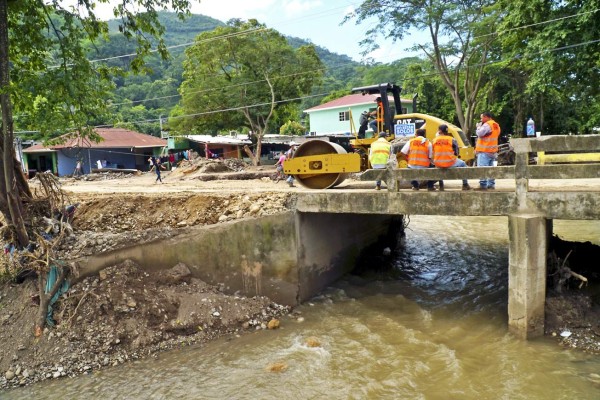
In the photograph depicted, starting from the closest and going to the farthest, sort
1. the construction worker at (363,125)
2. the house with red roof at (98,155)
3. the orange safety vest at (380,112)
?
the orange safety vest at (380,112) < the construction worker at (363,125) < the house with red roof at (98,155)

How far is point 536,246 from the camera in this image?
7992mm

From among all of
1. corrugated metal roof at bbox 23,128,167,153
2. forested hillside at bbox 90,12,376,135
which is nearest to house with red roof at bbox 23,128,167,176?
corrugated metal roof at bbox 23,128,167,153

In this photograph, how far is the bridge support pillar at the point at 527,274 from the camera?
7969 mm

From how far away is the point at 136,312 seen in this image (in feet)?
30.2

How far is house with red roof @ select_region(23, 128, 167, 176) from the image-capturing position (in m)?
34.3

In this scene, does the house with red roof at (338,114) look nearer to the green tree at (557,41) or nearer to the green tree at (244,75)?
the green tree at (244,75)

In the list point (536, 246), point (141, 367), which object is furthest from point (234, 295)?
point (536, 246)

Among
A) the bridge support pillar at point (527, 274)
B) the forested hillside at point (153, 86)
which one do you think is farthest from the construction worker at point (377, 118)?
the forested hillside at point (153, 86)

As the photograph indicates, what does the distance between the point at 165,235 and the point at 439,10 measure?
2051cm

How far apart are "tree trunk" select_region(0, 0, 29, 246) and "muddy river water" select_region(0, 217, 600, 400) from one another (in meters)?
3.68

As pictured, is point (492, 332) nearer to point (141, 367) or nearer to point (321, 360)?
point (321, 360)

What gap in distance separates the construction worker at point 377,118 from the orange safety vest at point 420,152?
2.51 m

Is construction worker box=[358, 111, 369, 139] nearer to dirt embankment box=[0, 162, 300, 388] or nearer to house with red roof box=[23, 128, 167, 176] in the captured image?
dirt embankment box=[0, 162, 300, 388]

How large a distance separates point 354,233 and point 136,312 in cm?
660
